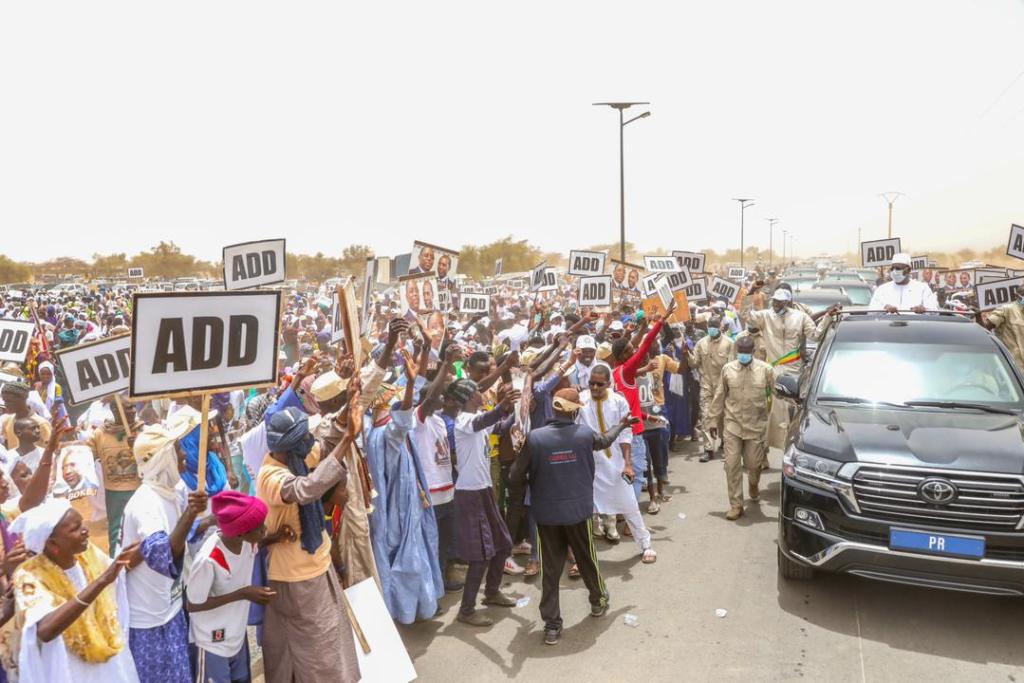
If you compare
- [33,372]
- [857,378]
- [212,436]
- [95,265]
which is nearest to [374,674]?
[212,436]

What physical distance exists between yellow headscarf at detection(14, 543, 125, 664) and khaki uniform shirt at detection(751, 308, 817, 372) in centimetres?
824

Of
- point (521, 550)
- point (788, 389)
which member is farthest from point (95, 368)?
point (788, 389)

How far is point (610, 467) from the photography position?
650cm

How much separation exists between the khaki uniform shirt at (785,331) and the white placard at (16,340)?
29.1ft

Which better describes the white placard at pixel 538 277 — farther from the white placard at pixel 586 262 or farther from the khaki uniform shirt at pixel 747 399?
the khaki uniform shirt at pixel 747 399

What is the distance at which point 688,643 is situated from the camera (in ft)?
16.4

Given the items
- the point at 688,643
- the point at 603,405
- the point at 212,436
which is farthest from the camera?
the point at 603,405

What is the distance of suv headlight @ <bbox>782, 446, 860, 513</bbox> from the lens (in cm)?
501

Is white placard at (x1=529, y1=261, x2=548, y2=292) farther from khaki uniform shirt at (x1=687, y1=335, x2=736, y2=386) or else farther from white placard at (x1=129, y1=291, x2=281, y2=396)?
white placard at (x1=129, y1=291, x2=281, y2=396)

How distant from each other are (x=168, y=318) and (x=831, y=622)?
15.8 feet

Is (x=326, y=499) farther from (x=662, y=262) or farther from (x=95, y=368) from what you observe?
(x=662, y=262)

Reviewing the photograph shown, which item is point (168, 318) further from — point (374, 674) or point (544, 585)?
point (544, 585)

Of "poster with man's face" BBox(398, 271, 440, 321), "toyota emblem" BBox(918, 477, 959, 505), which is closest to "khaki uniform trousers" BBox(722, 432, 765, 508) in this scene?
"toyota emblem" BBox(918, 477, 959, 505)

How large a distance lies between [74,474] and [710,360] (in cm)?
767
